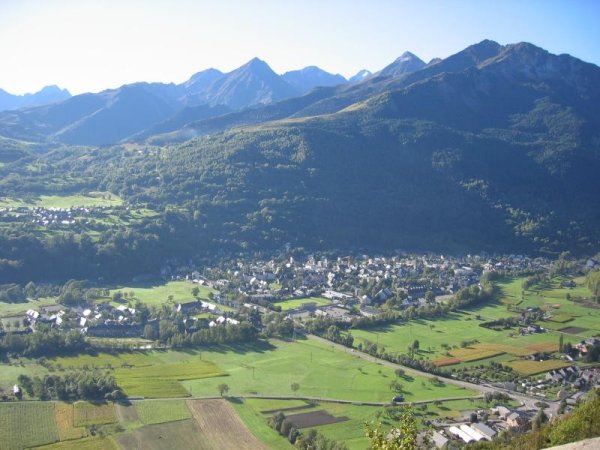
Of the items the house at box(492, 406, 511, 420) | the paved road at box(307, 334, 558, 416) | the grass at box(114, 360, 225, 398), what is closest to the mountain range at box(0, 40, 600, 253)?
the paved road at box(307, 334, 558, 416)

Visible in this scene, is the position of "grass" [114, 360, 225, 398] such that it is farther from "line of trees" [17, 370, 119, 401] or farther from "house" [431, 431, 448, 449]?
"house" [431, 431, 448, 449]

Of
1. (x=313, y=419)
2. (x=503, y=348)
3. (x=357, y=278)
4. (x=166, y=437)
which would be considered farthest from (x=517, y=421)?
(x=357, y=278)

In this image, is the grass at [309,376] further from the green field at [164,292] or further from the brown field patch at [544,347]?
the green field at [164,292]

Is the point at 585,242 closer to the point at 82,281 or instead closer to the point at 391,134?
the point at 391,134

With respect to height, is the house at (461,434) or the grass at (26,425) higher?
the grass at (26,425)

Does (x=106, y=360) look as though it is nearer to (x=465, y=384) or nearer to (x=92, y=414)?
(x=92, y=414)

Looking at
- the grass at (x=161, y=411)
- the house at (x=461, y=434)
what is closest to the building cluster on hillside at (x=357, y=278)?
the grass at (x=161, y=411)
